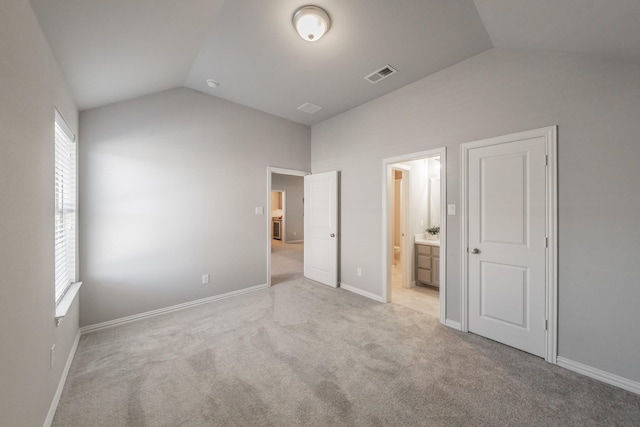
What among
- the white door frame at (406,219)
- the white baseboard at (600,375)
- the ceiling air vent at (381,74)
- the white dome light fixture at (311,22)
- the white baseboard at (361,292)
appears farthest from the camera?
the white door frame at (406,219)

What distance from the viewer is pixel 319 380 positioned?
1959 millimetres

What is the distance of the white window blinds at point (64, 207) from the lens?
2111 mm

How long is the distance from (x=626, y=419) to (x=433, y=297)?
2.19 m

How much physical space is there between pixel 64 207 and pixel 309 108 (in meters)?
3.25

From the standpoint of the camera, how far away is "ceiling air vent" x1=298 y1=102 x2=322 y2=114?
3889 millimetres

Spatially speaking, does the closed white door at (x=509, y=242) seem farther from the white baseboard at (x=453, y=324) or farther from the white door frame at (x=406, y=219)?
the white door frame at (x=406, y=219)

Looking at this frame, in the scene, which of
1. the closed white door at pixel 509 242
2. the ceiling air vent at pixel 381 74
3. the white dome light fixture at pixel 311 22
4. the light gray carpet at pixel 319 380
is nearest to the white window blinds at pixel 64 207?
the light gray carpet at pixel 319 380

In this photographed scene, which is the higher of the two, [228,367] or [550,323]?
[550,323]

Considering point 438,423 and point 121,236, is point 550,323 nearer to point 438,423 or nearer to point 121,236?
point 438,423

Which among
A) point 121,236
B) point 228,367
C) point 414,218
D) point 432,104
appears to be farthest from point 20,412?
point 414,218

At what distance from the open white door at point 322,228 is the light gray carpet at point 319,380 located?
144 cm

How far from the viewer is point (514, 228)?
7.86 feet

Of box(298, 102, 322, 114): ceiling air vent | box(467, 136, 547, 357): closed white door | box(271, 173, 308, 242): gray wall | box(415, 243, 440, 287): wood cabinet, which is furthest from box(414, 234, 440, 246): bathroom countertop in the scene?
box(271, 173, 308, 242): gray wall

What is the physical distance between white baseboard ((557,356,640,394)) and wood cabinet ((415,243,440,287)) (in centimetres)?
194
